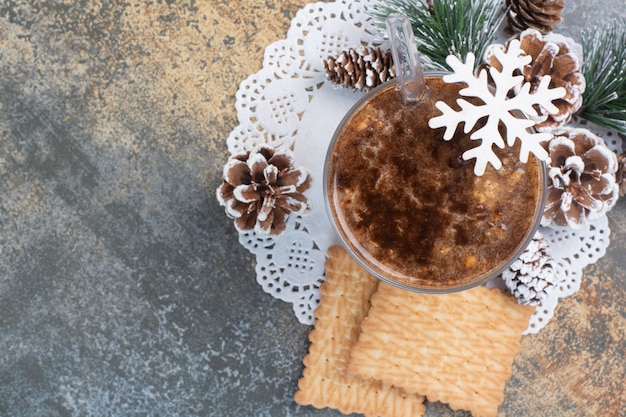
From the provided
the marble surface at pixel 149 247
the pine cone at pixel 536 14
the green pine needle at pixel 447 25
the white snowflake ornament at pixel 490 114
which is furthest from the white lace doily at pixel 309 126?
the white snowflake ornament at pixel 490 114

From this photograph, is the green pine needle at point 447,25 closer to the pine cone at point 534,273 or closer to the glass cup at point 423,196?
the glass cup at point 423,196

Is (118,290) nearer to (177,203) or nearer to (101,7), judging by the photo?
(177,203)

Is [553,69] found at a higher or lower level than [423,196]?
higher

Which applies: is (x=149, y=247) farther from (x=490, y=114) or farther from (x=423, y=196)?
(x=490, y=114)


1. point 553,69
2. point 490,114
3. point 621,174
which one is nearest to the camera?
point 490,114

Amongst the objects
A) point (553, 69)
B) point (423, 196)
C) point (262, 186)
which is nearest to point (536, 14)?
point (553, 69)

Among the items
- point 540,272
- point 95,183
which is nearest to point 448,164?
point 540,272

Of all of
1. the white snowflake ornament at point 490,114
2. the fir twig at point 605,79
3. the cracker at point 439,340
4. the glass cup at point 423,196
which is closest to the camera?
the white snowflake ornament at point 490,114

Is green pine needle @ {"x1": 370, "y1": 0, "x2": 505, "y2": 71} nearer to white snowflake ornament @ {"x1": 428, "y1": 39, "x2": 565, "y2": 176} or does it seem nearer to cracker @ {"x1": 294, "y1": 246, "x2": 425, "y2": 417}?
white snowflake ornament @ {"x1": 428, "y1": 39, "x2": 565, "y2": 176}
